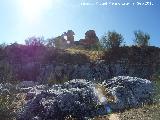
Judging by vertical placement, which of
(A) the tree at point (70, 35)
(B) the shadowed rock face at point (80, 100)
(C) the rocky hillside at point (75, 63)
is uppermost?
(A) the tree at point (70, 35)

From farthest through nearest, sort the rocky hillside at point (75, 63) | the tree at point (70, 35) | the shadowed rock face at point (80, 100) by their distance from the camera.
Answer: the tree at point (70, 35)
the rocky hillside at point (75, 63)
the shadowed rock face at point (80, 100)

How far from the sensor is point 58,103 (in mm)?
25547

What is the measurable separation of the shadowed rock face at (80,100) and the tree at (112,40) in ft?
135

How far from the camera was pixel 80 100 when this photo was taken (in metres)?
26.6

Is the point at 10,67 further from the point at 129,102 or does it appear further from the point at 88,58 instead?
the point at 129,102

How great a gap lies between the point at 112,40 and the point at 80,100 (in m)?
46.5

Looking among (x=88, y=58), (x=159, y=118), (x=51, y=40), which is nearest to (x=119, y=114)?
(x=159, y=118)

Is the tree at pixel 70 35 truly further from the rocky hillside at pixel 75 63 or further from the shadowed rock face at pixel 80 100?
the shadowed rock face at pixel 80 100

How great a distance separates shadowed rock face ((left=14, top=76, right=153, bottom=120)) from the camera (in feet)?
82.8

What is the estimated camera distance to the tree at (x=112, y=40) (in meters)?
71.8

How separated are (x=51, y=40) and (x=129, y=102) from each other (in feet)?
184

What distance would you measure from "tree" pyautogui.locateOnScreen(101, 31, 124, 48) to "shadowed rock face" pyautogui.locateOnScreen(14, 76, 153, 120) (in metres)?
41.0

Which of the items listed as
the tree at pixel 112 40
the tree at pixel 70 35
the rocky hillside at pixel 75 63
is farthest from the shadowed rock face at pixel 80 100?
the tree at pixel 70 35

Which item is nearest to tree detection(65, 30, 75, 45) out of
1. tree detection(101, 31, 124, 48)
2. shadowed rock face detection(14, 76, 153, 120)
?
tree detection(101, 31, 124, 48)
